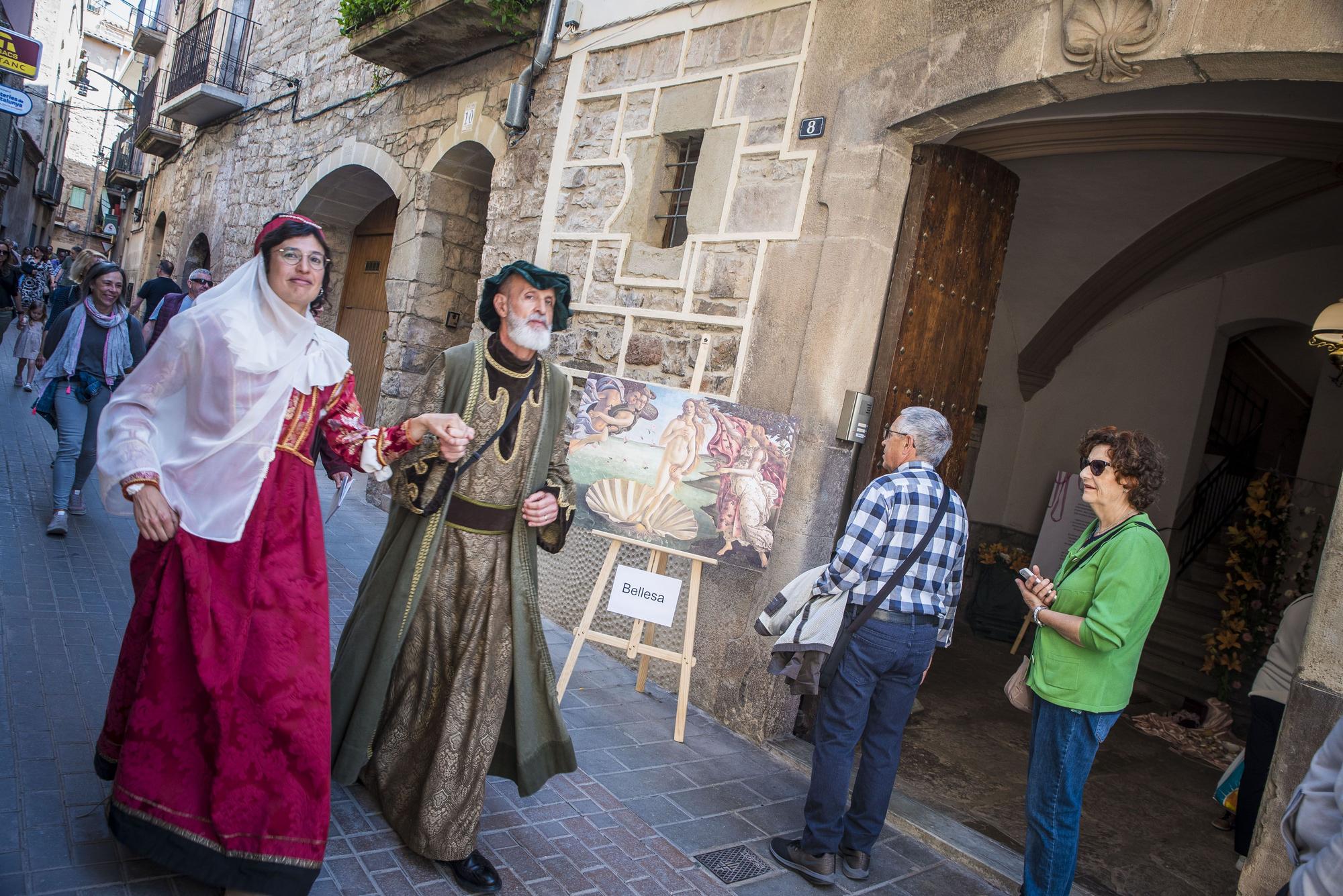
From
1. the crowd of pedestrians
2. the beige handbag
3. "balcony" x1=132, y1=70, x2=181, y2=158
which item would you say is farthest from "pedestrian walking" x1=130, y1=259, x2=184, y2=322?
"balcony" x1=132, y1=70, x2=181, y2=158

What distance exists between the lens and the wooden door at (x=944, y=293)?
15.2ft

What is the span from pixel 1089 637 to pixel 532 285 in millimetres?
2095

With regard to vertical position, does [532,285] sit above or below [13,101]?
below

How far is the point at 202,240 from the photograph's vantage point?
13875 mm

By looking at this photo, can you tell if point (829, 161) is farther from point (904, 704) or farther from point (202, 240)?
point (202, 240)

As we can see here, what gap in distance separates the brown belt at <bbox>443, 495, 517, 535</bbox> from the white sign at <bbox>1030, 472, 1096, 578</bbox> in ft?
23.6

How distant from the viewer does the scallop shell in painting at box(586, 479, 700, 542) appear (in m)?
4.41

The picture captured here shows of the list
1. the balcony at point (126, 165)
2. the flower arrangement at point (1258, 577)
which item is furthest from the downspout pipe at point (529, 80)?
the balcony at point (126, 165)

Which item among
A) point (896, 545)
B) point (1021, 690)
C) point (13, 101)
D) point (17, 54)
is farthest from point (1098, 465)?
point (17, 54)

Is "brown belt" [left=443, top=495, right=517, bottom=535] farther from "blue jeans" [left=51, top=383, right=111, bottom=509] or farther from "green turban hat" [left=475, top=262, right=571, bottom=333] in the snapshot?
"blue jeans" [left=51, top=383, right=111, bottom=509]

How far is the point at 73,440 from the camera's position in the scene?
564 cm

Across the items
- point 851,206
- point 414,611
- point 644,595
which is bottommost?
point 644,595

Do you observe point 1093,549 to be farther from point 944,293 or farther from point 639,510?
point 944,293

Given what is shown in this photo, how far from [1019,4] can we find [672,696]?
3.79 meters
